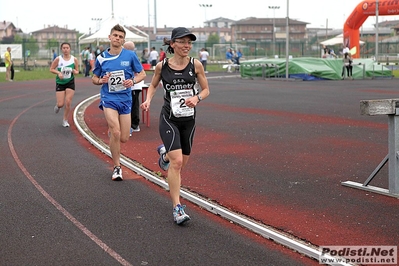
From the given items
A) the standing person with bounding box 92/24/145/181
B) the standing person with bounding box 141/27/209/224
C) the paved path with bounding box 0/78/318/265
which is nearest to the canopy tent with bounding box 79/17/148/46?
the paved path with bounding box 0/78/318/265

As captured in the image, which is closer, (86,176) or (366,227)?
(366,227)

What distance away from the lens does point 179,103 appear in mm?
6883

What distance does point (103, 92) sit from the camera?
30.2ft

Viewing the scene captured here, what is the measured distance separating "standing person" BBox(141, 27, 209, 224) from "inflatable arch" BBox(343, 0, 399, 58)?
34.7 m

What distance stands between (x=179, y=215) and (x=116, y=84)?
315cm

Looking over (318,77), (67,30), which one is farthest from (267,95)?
(67,30)

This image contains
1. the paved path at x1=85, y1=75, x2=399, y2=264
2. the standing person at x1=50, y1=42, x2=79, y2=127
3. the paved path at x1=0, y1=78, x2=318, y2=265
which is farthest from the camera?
the standing person at x1=50, y1=42, x2=79, y2=127

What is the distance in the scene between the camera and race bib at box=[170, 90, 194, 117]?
6887 millimetres

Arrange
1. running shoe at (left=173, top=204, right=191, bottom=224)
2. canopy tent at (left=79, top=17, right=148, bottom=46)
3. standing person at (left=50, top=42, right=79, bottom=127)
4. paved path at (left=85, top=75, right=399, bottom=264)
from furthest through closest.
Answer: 1. canopy tent at (left=79, top=17, right=148, bottom=46)
2. standing person at (left=50, top=42, right=79, bottom=127)
3. paved path at (left=85, top=75, right=399, bottom=264)
4. running shoe at (left=173, top=204, right=191, bottom=224)

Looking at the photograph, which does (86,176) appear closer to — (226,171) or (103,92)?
(103,92)

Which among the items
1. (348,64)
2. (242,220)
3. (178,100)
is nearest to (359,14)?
(348,64)

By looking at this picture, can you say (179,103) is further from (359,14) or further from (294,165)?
(359,14)

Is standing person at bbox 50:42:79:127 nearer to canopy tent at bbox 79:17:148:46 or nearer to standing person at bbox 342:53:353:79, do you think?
standing person at bbox 342:53:353:79

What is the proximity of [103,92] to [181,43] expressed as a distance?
268 cm
